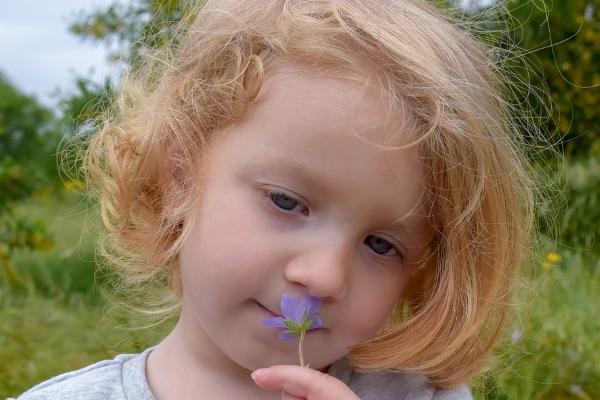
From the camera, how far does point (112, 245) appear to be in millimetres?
2092

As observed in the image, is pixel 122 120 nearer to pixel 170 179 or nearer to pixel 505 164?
pixel 170 179

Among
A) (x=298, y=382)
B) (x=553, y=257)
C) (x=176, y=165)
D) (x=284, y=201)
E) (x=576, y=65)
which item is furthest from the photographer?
(x=576, y=65)

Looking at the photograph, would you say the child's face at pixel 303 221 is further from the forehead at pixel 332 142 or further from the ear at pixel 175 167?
the ear at pixel 175 167

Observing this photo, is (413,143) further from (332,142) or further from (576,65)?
(576,65)

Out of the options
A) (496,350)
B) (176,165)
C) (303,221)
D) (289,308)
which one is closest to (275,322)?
(289,308)

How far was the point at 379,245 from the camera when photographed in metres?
1.54

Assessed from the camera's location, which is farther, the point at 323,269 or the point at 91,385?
the point at 91,385

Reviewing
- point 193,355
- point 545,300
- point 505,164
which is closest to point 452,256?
point 505,164

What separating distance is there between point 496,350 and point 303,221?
3.25 feet

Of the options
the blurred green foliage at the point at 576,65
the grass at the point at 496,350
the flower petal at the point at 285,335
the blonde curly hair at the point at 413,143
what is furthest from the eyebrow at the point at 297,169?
the blurred green foliage at the point at 576,65

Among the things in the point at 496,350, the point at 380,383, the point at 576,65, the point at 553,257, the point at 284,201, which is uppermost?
the point at 284,201

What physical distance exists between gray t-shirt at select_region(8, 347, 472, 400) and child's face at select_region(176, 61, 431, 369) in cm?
28

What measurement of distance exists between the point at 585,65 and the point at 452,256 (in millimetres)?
4911

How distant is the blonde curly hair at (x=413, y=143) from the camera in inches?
60.5
